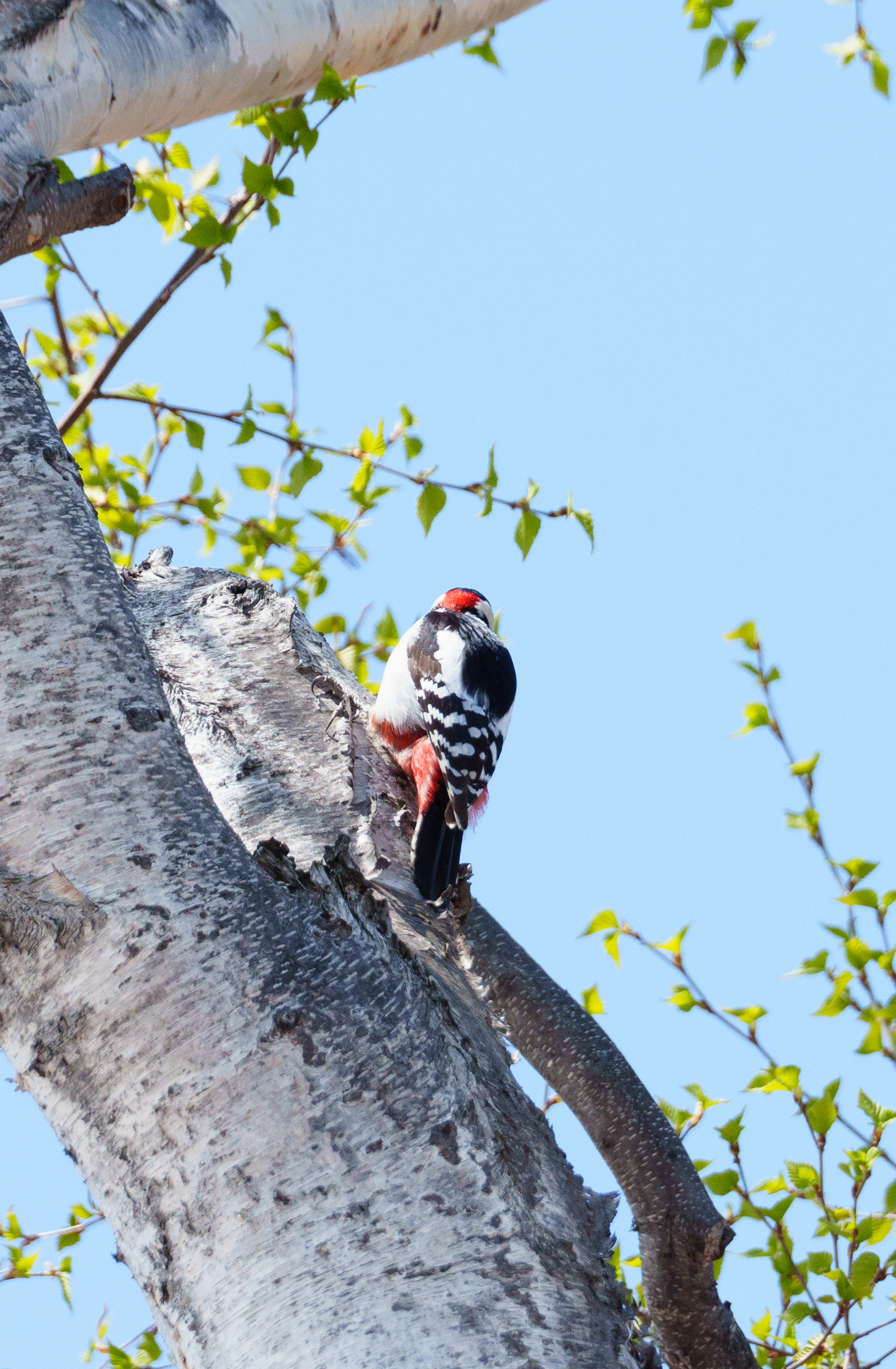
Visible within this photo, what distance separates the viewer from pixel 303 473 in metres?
3.01

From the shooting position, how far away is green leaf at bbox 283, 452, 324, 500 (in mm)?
3006

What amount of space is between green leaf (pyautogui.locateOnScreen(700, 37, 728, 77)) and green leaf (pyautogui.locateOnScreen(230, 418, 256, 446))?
1676mm

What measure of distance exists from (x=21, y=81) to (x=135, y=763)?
1166mm

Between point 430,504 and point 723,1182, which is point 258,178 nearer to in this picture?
point 430,504

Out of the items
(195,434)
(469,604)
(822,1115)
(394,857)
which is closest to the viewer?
(394,857)

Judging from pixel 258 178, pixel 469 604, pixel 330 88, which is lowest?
pixel 330 88

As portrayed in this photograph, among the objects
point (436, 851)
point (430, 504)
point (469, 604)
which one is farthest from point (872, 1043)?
point (469, 604)

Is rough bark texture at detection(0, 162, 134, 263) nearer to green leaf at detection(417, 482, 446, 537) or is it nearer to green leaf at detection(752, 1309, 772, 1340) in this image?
green leaf at detection(417, 482, 446, 537)

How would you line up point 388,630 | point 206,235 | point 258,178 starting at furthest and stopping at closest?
point 388,630 → point 258,178 → point 206,235

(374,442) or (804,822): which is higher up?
(374,442)

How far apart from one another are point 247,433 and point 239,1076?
2.29 m

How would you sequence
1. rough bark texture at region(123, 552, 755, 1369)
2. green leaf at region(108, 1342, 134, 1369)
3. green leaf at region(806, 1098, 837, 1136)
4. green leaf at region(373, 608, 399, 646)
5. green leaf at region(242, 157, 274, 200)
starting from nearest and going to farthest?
rough bark texture at region(123, 552, 755, 1369) → green leaf at region(806, 1098, 837, 1136) → green leaf at region(242, 157, 274, 200) → green leaf at region(108, 1342, 134, 1369) → green leaf at region(373, 608, 399, 646)

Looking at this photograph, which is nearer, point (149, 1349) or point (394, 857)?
point (394, 857)

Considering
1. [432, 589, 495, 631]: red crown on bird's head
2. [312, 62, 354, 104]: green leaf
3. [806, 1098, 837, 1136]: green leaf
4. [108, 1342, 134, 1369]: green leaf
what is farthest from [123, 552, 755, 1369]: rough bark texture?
[432, 589, 495, 631]: red crown on bird's head
